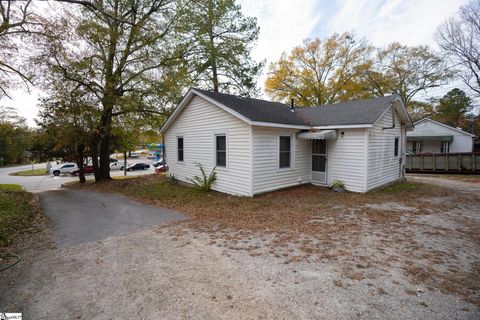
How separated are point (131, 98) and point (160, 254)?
11182mm

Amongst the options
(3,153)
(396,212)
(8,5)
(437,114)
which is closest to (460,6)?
(437,114)

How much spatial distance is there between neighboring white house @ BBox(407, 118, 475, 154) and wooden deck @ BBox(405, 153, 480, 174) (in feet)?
23.0

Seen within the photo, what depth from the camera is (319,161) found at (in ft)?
35.0

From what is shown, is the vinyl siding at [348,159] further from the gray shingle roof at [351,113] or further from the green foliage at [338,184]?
the gray shingle roof at [351,113]

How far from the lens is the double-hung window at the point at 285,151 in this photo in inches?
382

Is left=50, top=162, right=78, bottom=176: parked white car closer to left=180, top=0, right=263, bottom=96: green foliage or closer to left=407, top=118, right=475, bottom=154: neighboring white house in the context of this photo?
left=180, top=0, right=263, bottom=96: green foliage

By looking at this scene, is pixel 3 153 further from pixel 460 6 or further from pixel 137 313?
pixel 460 6

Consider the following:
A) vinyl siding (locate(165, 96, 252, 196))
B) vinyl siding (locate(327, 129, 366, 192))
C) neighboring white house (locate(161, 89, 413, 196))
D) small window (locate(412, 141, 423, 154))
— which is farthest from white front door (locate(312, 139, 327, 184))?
small window (locate(412, 141, 423, 154))

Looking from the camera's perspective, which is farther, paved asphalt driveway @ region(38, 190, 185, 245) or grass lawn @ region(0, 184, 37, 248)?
paved asphalt driveway @ region(38, 190, 185, 245)

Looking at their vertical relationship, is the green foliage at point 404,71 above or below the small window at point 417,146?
above

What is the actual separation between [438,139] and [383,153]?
56.7 ft

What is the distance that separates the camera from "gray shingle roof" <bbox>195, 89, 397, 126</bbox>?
8.98m

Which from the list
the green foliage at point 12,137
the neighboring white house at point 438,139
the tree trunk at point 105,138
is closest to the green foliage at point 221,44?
the tree trunk at point 105,138

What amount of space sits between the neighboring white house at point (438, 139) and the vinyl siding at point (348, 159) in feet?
60.4
